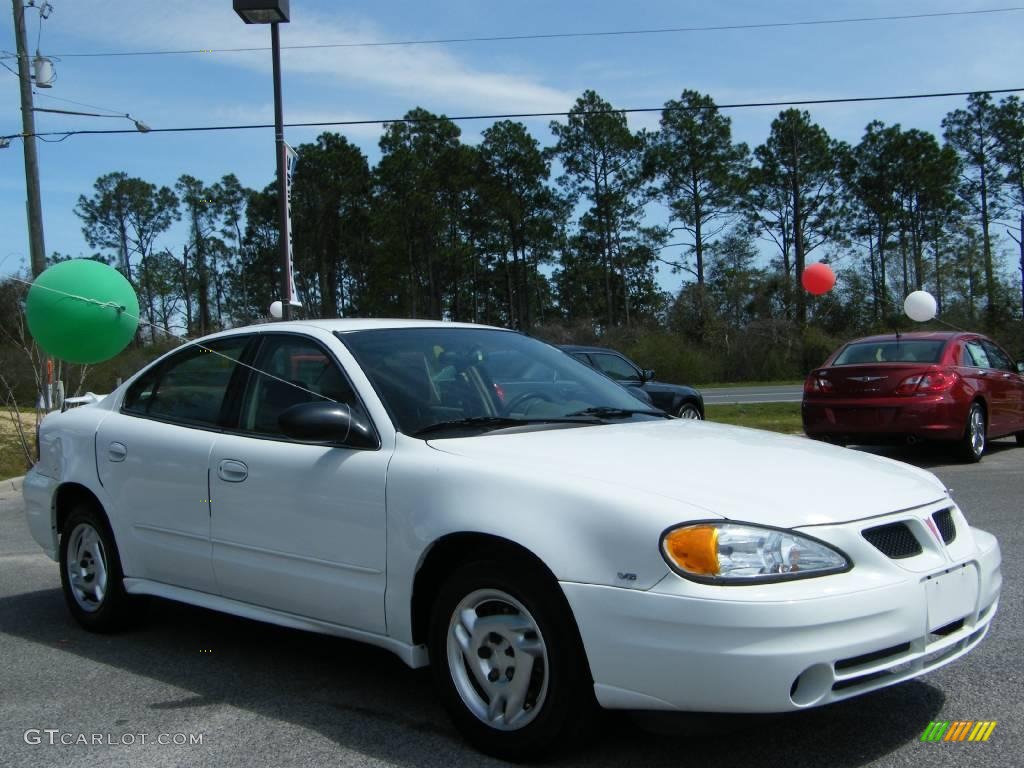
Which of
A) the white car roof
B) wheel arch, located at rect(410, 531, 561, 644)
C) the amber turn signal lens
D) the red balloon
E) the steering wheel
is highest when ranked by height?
the red balloon

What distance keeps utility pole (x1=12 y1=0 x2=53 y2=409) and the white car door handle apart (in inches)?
569

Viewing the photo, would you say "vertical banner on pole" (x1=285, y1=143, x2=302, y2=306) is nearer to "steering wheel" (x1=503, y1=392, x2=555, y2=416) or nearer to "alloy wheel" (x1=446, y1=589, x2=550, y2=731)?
"steering wheel" (x1=503, y1=392, x2=555, y2=416)

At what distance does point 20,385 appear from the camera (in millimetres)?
24203

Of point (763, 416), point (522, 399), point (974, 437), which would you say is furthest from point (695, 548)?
point (763, 416)

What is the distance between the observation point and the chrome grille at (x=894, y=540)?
3.20 metres

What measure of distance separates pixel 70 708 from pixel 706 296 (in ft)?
145

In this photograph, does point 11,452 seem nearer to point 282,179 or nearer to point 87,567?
point 282,179

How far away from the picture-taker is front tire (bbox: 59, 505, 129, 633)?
16.6 feet

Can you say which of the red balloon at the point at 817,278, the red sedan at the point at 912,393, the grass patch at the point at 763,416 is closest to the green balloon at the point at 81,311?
the red sedan at the point at 912,393

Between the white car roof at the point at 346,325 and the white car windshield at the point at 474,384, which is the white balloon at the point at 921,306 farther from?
the white car roof at the point at 346,325

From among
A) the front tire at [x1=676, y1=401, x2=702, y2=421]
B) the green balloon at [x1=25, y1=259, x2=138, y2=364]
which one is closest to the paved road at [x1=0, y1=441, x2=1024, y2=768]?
the green balloon at [x1=25, y1=259, x2=138, y2=364]

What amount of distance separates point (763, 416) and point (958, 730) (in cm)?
1519

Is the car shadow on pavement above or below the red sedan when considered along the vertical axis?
below

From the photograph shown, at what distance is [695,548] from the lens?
3016 mm
